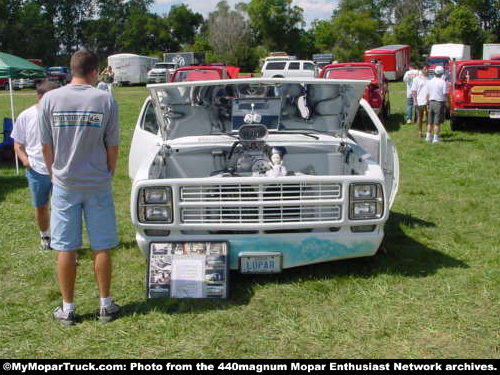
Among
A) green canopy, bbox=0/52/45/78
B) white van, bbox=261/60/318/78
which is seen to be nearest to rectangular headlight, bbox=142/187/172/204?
green canopy, bbox=0/52/45/78

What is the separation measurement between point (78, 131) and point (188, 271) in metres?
1.40

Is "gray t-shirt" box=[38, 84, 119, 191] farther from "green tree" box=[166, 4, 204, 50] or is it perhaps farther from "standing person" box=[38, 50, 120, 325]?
"green tree" box=[166, 4, 204, 50]

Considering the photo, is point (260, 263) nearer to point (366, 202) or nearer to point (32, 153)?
point (366, 202)

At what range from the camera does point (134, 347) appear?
3.84 metres

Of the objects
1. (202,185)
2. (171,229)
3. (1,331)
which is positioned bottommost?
(1,331)

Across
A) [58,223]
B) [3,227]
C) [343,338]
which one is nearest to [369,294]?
[343,338]

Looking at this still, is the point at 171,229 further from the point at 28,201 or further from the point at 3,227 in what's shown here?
the point at 28,201

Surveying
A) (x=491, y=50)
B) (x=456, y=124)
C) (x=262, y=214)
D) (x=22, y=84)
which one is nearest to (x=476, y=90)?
(x=456, y=124)

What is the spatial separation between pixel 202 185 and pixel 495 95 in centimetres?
1111

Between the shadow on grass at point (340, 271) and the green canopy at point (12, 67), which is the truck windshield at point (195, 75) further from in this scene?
the shadow on grass at point (340, 271)

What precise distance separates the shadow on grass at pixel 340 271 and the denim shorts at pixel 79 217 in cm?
67

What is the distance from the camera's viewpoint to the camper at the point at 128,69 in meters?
44.3

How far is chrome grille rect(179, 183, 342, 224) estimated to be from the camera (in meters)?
4.63

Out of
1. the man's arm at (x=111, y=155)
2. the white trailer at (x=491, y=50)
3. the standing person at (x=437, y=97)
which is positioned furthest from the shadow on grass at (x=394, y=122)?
the white trailer at (x=491, y=50)
